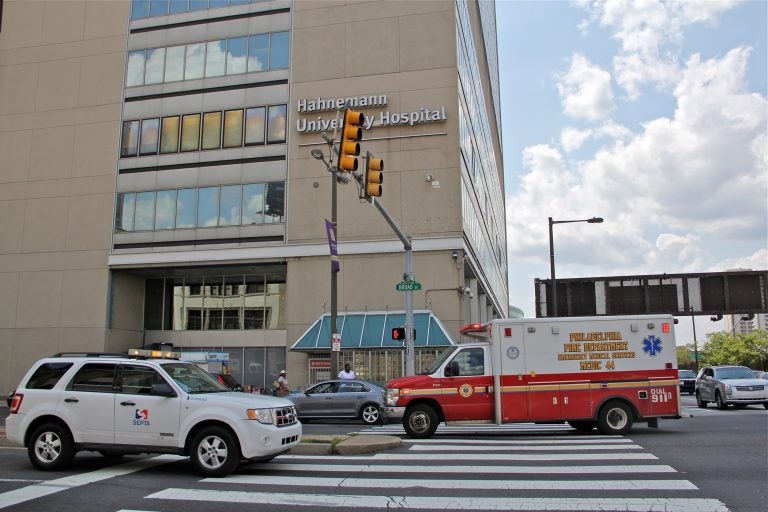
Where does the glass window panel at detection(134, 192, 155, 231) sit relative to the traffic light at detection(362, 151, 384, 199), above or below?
above

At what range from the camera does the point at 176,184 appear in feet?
102

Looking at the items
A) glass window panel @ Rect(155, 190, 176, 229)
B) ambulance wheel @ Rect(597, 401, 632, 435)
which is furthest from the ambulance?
glass window panel @ Rect(155, 190, 176, 229)

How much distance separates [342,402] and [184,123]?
743 inches

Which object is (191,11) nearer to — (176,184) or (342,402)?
(176,184)

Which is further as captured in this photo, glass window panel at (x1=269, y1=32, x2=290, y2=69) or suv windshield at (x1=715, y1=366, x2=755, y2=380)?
glass window panel at (x1=269, y1=32, x2=290, y2=69)

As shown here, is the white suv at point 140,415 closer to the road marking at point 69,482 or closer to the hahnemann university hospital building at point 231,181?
the road marking at point 69,482

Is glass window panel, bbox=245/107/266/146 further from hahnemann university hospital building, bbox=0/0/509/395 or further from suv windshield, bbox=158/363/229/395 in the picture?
suv windshield, bbox=158/363/229/395

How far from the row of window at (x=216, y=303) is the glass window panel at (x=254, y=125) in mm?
6840

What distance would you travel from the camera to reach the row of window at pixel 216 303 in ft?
105

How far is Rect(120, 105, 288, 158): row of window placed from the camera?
99.5ft

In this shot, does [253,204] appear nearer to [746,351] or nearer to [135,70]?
[135,70]

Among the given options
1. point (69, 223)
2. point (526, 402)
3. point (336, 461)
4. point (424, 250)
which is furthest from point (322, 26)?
point (336, 461)

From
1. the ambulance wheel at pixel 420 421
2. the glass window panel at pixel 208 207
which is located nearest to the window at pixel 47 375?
the ambulance wheel at pixel 420 421

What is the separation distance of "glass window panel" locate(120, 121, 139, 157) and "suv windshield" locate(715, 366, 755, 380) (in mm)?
28126
